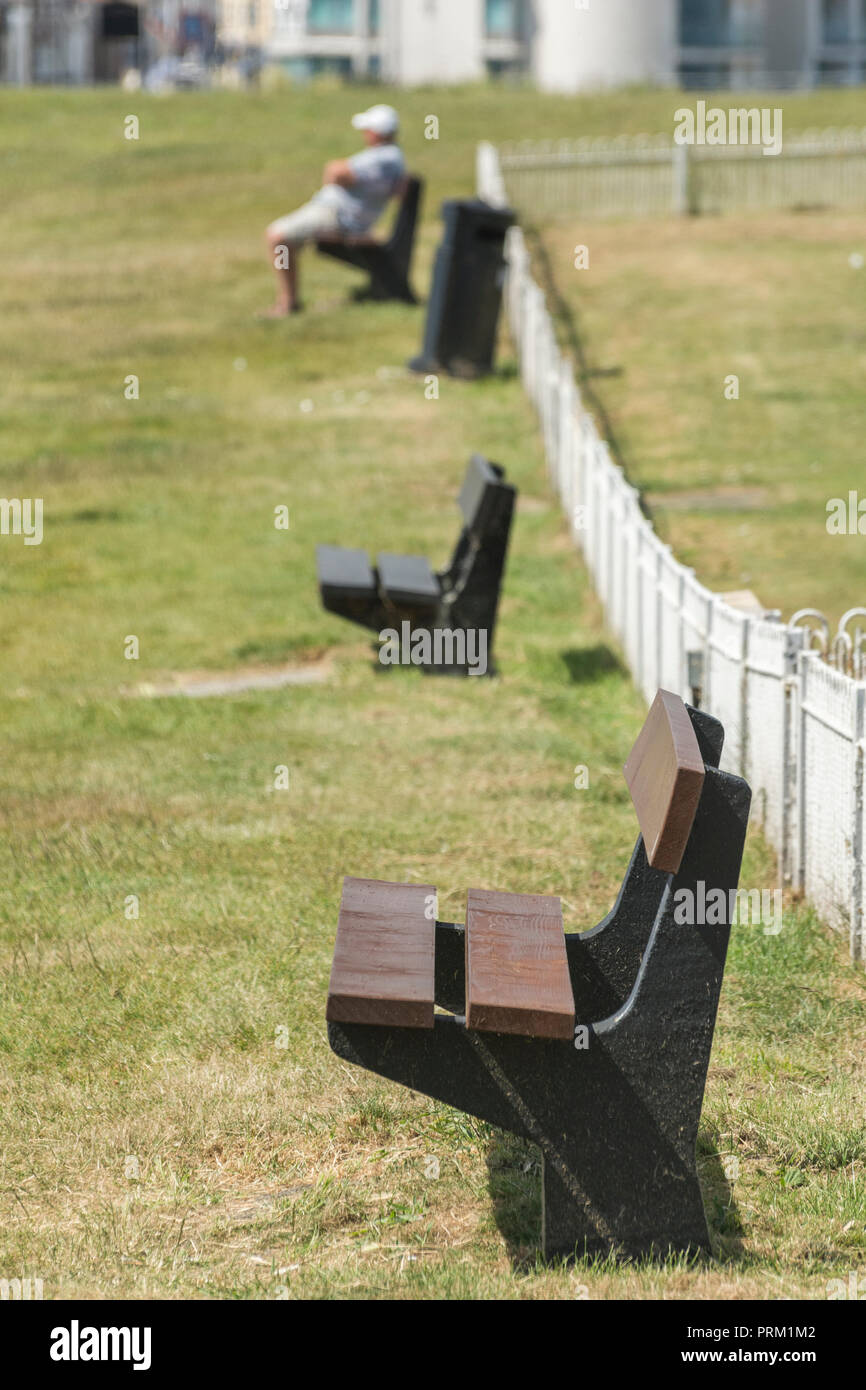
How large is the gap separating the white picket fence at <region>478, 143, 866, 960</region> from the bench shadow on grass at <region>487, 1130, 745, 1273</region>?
1.32 metres

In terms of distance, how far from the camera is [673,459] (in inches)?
551

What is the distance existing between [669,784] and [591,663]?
5510mm

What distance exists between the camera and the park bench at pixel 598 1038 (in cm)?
379

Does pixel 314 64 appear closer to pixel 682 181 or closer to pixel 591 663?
pixel 682 181

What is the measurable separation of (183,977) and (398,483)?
821cm

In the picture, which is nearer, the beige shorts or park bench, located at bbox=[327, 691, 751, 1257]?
park bench, located at bbox=[327, 691, 751, 1257]

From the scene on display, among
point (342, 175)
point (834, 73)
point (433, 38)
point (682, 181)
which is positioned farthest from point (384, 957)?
point (433, 38)

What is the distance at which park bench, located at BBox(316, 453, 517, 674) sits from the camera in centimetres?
904

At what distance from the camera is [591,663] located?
9227 millimetres

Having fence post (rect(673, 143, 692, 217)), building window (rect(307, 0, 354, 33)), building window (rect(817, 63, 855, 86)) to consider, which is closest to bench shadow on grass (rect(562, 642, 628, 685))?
fence post (rect(673, 143, 692, 217))

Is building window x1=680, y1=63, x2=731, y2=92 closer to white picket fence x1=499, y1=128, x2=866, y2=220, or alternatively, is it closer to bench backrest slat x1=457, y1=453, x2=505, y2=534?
white picket fence x1=499, y1=128, x2=866, y2=220

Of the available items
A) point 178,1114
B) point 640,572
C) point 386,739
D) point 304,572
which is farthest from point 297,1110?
point 304,572

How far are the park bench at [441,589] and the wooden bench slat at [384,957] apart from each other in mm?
4690
